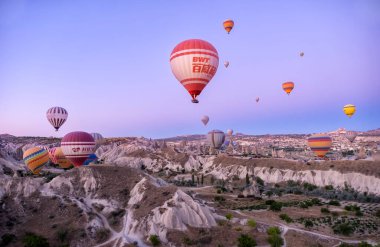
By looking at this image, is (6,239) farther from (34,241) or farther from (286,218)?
(286,218)

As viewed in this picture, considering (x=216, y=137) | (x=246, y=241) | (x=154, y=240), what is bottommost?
(x=154, y=240)

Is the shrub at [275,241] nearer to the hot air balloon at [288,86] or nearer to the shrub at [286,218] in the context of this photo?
the shrub at [286,218]

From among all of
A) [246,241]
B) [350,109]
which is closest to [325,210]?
[246,241]

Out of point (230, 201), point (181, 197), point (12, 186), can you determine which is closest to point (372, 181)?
point (230, 201)

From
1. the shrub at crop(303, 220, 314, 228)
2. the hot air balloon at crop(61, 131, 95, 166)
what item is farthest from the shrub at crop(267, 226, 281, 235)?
the hot air balloon at crop(61, 131, 95, 166)

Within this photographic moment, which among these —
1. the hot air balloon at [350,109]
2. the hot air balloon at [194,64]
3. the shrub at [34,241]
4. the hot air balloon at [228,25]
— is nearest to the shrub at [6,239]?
the shrub at [34,241]

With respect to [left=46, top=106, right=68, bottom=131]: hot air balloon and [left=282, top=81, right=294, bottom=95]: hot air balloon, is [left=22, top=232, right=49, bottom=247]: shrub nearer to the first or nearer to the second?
[left=46, top=106, right=68, bottom=131]: hot air balloon
